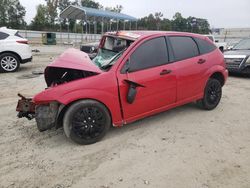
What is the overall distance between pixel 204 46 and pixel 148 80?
1.83m

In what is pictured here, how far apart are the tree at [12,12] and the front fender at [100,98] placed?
56037 millimetres

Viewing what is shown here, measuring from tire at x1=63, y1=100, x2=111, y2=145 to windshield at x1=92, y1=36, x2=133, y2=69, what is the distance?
0.77 m

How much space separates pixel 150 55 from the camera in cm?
466

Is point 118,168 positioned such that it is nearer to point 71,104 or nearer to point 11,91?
point 71,104

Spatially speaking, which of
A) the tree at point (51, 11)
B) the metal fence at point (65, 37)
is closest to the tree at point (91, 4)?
the tree at point (51, 11)

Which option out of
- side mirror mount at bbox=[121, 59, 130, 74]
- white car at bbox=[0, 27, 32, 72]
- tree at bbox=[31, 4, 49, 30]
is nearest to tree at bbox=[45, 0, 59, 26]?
tree at bbox=[31, 4, 49, 30]

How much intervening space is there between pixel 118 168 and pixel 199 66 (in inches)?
110

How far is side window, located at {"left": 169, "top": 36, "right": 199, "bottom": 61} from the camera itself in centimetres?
504

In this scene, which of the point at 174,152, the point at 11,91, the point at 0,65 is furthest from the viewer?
the point at 0,65

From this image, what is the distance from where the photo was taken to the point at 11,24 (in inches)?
1966

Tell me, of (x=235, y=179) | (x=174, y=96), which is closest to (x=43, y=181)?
(x=235, y=179)

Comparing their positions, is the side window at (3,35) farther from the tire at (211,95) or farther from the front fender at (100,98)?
the tire at (211,95)

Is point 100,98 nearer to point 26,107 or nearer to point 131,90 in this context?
point 131,90

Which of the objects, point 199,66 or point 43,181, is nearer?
point 43,181
